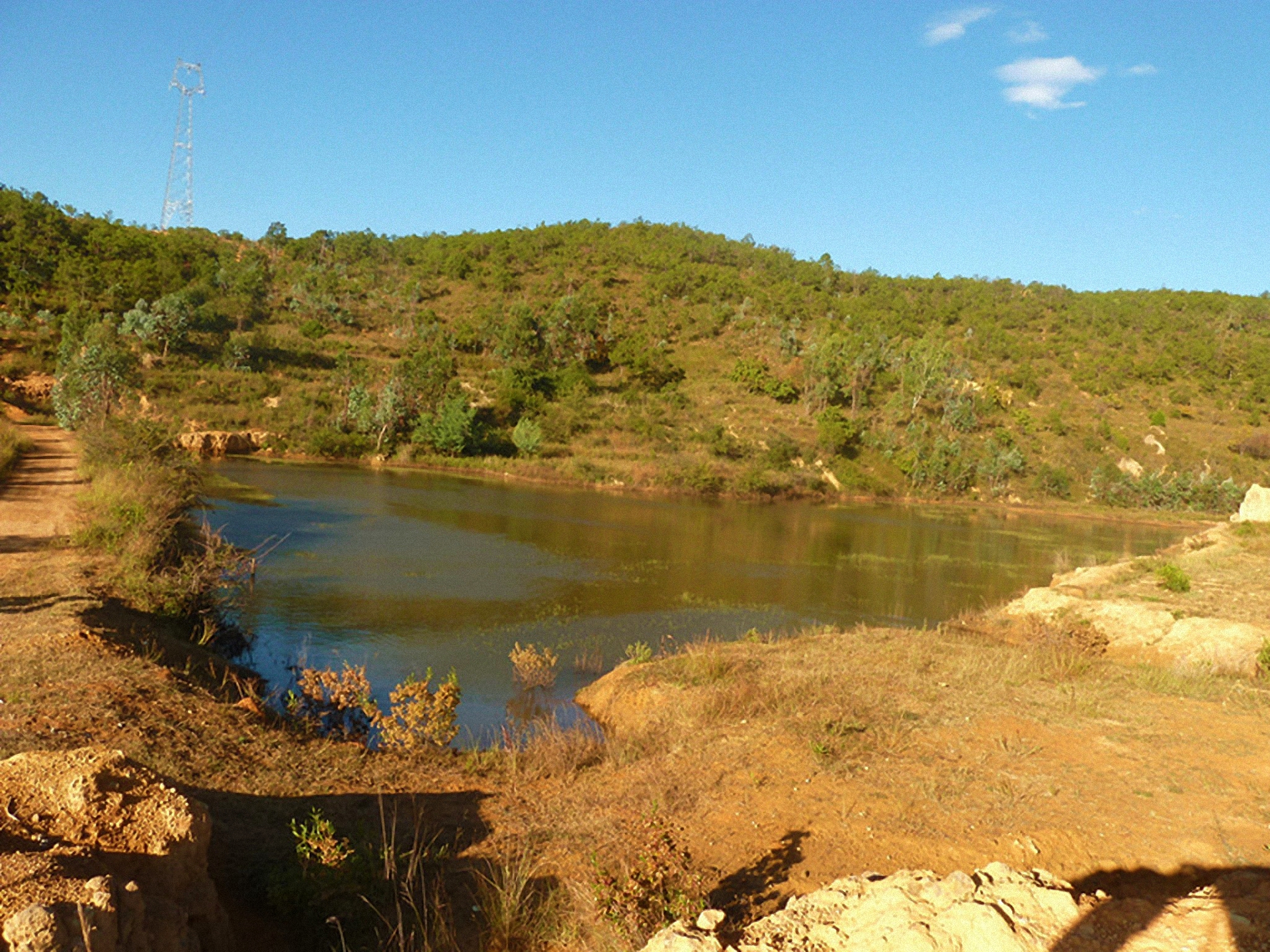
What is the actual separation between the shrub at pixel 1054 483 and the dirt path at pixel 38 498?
1978 inches

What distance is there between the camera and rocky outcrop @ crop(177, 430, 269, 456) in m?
37.1

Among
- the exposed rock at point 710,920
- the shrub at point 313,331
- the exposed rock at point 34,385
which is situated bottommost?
the exposed rock at point 710,920

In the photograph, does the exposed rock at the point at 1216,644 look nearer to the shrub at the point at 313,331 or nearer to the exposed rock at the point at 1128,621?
the exposed rock at the point at 1128,621

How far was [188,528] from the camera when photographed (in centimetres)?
1395

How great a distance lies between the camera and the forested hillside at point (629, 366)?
145 feet

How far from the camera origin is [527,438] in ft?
150

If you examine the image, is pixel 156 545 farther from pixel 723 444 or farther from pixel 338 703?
pixel 723 444

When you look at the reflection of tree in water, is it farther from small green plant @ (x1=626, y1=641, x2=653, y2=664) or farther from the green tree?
the green tree

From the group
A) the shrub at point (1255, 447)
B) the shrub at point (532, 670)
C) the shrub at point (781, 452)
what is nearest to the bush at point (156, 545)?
the shrub at point (532, 670)

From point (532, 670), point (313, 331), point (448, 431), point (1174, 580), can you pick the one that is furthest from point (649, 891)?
point (313, 331)

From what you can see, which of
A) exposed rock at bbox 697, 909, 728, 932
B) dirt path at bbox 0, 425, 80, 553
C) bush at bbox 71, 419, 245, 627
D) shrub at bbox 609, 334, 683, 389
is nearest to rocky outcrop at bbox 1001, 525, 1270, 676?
exposed rock at bbox 697, 909, 728, 932

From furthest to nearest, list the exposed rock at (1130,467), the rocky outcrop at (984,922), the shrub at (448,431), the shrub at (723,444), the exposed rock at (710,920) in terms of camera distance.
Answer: the exposed rock at (1130,467)
the shrub at (723,444)
the shrub at (448,431)
the exposed rock at (710,920)
the rocky outcrop at (984,922)

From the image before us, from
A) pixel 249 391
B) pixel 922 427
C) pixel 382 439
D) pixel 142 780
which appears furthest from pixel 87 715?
pixel 922 427

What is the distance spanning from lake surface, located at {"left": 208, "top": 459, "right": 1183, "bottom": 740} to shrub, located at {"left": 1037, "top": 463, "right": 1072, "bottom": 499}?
45.4 feet
